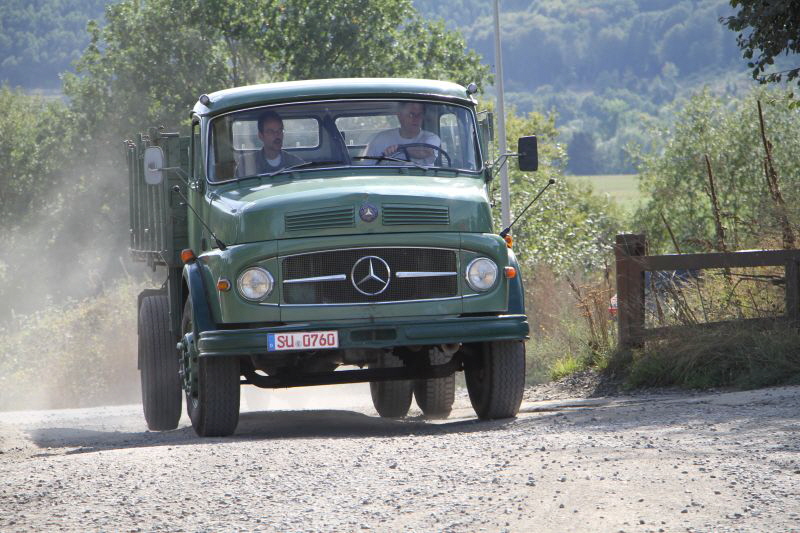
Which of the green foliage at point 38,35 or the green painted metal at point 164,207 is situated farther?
the green foliage at point 38,35

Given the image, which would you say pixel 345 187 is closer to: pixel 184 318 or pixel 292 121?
pixel 292 121

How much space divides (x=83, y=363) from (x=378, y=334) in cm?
3106

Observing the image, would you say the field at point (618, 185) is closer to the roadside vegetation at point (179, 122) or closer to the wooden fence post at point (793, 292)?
the roadside vegetation at point (179, 122)

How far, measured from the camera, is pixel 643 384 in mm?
12125

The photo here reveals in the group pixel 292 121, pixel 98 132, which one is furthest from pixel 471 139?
pixel 98 132

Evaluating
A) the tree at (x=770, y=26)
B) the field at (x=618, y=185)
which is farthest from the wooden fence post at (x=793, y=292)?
the field at (x=618, y=185)

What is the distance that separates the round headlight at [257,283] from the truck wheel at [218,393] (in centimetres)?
63

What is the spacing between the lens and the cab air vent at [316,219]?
28.8 feet

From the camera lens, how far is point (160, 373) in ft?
37.5

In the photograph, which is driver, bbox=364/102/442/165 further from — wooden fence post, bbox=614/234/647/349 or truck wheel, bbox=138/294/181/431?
wooden fence post, bbox=614/234/647/349

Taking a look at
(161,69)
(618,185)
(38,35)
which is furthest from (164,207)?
(38,35)

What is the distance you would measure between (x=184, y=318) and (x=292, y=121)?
70.2 inches

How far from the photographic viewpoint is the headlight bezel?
29.8 ft

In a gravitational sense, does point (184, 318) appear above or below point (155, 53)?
below
